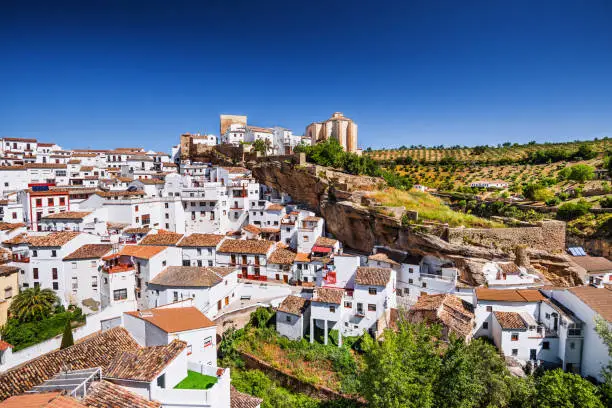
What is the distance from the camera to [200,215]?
39.6 m

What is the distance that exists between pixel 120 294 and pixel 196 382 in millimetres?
17193

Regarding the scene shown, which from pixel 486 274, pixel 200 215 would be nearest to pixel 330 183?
pixel 200 215

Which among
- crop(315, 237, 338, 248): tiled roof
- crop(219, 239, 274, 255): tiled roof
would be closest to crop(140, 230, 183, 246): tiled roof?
crop(219, 239, 274, 255): tiled roof

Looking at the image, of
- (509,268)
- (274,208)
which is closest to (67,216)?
(274,208)

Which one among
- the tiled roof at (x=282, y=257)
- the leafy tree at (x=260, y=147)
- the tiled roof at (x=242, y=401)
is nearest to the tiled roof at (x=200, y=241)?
the tiled roof at (x=282, y=257)

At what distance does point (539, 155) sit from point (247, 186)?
211 feet

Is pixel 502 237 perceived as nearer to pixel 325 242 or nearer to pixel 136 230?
pixel 325 242

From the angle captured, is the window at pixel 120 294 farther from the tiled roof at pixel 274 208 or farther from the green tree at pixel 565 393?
the green tree at pixel 565 393

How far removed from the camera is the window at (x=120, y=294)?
2636cm

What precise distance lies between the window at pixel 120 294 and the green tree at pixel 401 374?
20836mm

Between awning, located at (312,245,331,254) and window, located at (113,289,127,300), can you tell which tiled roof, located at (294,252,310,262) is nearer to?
awning, located at (312,245,331,254)

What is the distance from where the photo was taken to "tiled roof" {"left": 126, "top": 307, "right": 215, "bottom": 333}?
16.5 m

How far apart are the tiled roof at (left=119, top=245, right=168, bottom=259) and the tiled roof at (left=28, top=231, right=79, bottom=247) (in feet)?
13.9

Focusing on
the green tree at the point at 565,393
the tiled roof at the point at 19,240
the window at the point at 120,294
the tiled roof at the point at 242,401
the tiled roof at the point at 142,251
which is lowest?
the tiled roof at the point at 242,401
